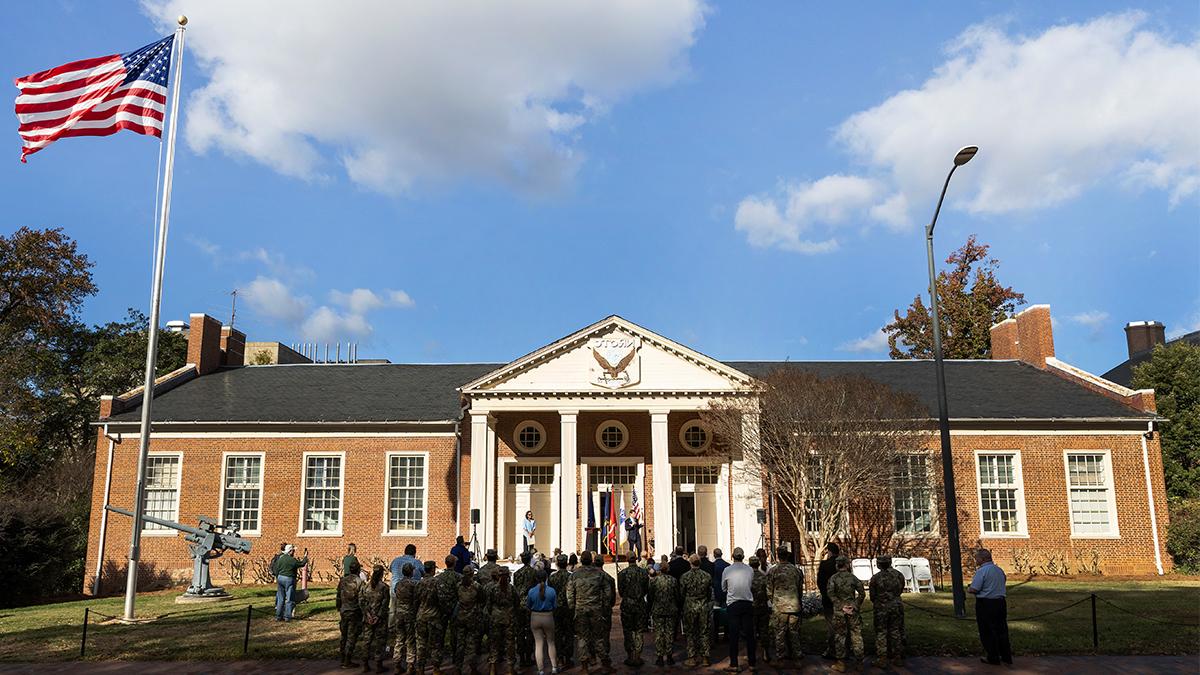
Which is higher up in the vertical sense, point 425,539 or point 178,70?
point 178,70

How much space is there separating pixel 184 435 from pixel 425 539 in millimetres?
8285

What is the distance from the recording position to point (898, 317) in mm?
43094

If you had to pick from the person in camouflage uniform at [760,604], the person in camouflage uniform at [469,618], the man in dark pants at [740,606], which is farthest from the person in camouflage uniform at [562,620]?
the person in camouflage uniform at [760,604]

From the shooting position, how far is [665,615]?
11859 mm

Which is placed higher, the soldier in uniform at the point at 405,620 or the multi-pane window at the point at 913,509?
the multi-pane window at the point at 913,509

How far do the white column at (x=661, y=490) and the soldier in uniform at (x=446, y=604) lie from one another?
38.7 ft

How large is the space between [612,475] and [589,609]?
15831 mm

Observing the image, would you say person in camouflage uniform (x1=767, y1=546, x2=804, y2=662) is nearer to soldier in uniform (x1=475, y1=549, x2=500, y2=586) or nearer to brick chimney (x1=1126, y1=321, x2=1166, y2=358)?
soldier in uniform (x1=475, y1=549, x2=500, y2=586)

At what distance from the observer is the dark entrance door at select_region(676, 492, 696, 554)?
27.0 meters

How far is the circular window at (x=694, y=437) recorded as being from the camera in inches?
1065

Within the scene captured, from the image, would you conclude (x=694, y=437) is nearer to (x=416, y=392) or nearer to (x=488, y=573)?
(x=416, y=392)

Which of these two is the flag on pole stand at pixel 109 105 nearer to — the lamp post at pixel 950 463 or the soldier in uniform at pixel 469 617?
the soldier in uniform at pixel 469 617

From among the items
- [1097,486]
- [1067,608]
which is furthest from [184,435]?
[1097,486]

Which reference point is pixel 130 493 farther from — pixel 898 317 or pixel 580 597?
pixel 898 317
